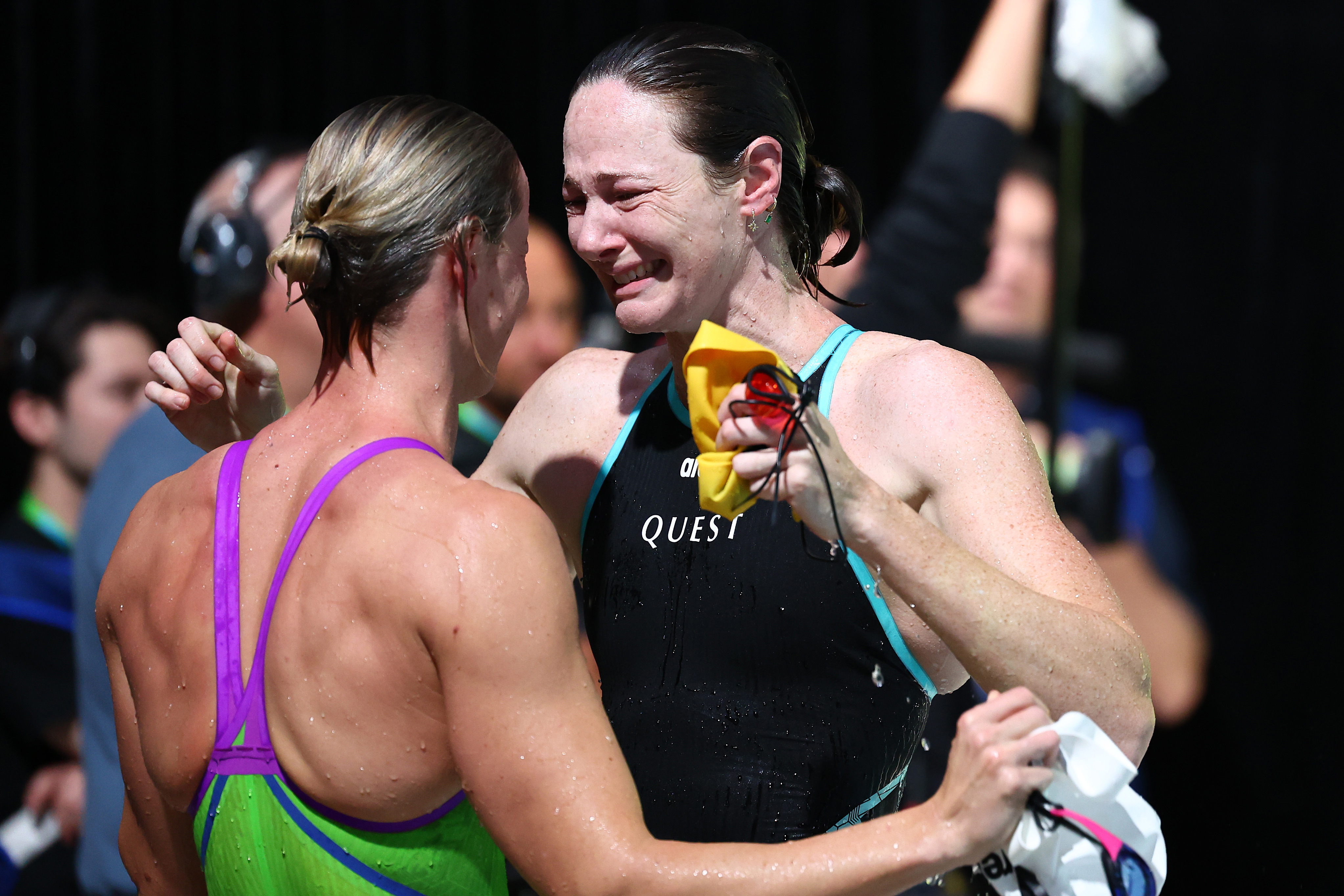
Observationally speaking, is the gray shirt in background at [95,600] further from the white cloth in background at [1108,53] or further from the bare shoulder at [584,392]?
the white cloth in background at [1108,53]

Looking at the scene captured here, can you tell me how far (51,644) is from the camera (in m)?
3.34

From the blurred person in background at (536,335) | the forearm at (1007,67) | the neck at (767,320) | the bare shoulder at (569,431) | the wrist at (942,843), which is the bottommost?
the blurred person in background at (536,335)

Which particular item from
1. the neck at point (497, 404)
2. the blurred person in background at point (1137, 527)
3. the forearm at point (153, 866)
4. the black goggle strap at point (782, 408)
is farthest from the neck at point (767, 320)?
the blurred person in background at point (1137, 527)

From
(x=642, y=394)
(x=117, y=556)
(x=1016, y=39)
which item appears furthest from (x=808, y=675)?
Answer: (x=1016, y=39)

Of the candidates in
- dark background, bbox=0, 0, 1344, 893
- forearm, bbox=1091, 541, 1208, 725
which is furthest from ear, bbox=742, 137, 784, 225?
forearm, bbox=1091, 541, 1208, 725

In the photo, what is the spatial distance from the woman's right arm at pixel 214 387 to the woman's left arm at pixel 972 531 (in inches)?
32.3

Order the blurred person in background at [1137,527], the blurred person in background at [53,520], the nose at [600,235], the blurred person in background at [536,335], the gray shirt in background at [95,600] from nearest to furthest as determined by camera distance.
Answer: the nose at [600,235] < the gray shirt in background at [95,600] < the blurred person in background at [53,520] < the blurred person in background at [536,335] < the blurred person in background at [1137,527]

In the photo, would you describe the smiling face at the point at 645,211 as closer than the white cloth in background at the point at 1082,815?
No

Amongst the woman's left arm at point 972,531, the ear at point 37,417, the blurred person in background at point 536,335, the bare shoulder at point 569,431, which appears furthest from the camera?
the ear at point 37,417

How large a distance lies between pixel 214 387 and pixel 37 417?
2.28 metres

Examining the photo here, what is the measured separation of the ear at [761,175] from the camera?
5.51ft

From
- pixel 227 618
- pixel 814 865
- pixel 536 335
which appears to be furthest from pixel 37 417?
pixel 814 865

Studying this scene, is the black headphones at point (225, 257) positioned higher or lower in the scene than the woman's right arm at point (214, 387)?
lower

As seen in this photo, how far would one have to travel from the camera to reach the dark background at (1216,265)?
3826 millimetres
